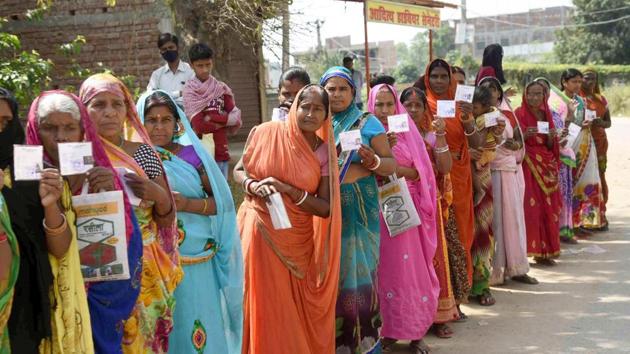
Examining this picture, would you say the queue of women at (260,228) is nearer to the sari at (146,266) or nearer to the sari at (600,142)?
the sari at (146,266)

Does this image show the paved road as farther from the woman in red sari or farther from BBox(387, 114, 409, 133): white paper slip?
BBox(387, 114, 409, 133): white paper slip

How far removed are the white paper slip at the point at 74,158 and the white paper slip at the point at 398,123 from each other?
105 inches

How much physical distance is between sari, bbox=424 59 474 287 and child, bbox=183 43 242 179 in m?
2.01

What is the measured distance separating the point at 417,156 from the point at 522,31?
10017 centimetres

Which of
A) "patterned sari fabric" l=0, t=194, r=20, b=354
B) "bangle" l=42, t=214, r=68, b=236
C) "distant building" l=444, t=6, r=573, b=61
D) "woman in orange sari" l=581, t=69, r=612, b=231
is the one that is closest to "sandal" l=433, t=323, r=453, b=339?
"bangle" l=42, t=214, r=68, b=236

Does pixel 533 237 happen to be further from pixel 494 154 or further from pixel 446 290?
pixel 446 290

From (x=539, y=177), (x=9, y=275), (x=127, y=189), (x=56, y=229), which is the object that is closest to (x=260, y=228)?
(x=127, y=189)

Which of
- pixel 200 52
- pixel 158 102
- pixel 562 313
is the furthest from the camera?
pixel 200 52

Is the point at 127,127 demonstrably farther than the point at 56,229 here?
Yes

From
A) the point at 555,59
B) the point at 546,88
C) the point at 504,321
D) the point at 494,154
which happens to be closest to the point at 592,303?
the point at 504,321

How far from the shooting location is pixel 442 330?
6316mm

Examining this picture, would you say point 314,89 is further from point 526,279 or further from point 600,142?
point 600,142

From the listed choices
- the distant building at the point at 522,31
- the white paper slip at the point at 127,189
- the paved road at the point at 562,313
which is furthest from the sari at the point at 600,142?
the distant building at the point at 522,31

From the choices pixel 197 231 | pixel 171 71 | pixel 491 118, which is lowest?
pixel 197 231
